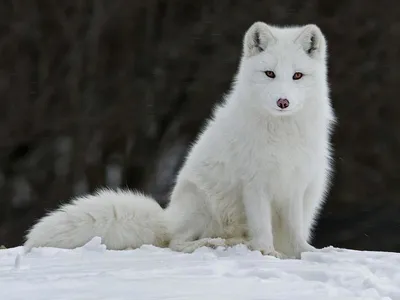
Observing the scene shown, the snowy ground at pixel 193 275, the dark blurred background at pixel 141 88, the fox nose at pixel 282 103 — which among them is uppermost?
the fox nose at pixel 282 103

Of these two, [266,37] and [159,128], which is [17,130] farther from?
[266,37]

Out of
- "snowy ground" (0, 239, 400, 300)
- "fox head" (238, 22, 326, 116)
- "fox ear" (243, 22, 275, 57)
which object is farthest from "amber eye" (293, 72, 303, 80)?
"snowy ground" (0, 239, 400, 300)

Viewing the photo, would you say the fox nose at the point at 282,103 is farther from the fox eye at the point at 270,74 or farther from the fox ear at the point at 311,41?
the fox ear at the point at 311,41

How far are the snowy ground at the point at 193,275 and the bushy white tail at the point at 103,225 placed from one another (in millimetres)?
276

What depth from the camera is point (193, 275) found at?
152 inches

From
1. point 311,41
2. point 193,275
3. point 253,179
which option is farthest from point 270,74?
point 193,275

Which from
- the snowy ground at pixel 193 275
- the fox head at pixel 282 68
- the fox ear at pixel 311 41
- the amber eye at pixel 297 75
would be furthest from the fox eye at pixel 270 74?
the snowy ground at pixel 193 275

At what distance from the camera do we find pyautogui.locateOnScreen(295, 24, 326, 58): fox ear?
5.21 meters

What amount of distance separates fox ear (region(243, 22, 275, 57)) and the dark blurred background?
7208mm

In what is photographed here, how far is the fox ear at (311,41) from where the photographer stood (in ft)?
17.1

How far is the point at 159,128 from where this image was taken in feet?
42.6

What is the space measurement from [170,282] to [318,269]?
29.6 inches

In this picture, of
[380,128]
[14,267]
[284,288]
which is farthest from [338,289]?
[380,128]

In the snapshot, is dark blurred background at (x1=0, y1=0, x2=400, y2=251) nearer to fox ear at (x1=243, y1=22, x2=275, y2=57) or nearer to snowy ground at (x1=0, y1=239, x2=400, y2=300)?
fox ear at (x1=243, y1=22, x2=275, y2=57)
